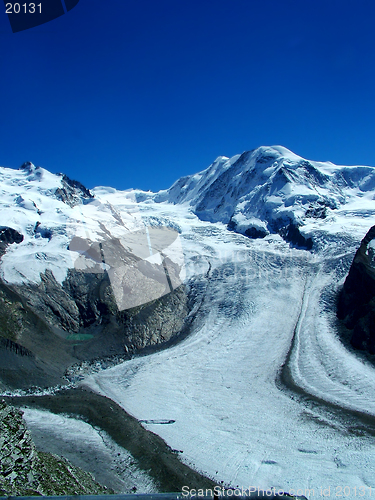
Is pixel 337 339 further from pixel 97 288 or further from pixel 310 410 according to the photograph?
pixel 97 288

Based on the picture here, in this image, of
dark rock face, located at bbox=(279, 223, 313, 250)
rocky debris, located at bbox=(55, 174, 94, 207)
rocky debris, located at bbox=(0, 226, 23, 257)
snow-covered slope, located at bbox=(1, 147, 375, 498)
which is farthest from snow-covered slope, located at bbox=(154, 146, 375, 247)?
rocky debris, located at bbox=(0, 226, 23, 257)

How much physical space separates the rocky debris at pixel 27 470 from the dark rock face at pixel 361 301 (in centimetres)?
2906

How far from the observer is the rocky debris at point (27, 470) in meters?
11.0

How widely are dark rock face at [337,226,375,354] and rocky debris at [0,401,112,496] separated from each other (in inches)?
1144

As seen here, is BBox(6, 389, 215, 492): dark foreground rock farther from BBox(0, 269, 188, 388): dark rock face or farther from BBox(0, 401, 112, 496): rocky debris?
BBox(0, 269, 188, 388): dark rock face

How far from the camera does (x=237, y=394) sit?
88.2 ft

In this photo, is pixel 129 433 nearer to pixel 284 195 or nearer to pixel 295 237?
pixel 295 237

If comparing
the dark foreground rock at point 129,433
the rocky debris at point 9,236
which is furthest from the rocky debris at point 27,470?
the rocky debris at point 9,236

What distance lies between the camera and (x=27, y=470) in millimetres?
11797

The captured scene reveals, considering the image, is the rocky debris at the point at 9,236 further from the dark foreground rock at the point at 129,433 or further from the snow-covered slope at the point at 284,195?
the snow-covered slope at the point at 284,195

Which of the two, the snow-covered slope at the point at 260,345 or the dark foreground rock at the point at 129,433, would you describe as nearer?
the dark foreground rock at the point at 129,433

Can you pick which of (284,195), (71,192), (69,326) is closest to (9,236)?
(69,326)

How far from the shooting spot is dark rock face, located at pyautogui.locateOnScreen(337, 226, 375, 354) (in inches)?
1353

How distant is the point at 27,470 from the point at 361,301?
127 ft
